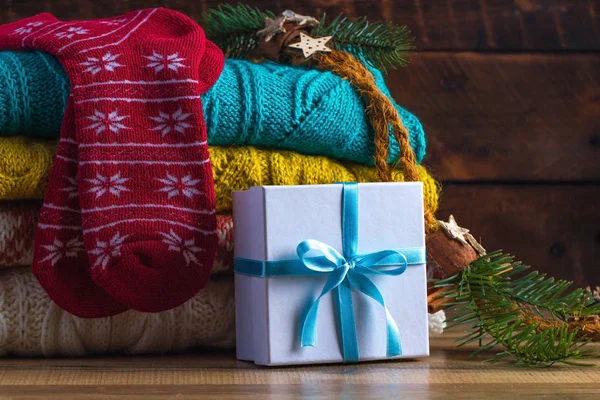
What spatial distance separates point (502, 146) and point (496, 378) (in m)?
0.69

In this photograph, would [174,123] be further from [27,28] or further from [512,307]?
[512,307]

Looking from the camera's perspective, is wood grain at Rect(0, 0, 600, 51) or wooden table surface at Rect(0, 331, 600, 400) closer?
wooden table surface at Rect(0, 331, 600, 400)

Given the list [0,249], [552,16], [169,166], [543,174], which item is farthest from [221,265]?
[552,16]

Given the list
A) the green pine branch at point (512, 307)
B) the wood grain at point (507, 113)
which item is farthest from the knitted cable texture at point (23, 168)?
the wood grain at point (507, 113)

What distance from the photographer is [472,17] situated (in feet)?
4.58

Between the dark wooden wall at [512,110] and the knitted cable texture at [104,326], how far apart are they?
583 millimetres

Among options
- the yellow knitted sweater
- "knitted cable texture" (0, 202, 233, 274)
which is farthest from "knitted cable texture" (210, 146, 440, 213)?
"knitted cable texture" (0, 202, 233, 274)

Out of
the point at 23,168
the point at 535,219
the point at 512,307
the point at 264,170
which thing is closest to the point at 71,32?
the point at 23,168

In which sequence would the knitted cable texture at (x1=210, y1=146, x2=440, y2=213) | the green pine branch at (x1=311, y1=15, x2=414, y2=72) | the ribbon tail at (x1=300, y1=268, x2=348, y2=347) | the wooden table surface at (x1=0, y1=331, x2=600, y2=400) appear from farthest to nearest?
the green pine branch at (x1=311, y1=15, x2=414, y2=72) → the knitted cable texture at (x1=210, y1=146, x2=440, y2=213) → the ribbon tail at (x1=300, y1=268, x2=348, y2=347) → the wooden table surface at (x1=0, y1=331, x2=600, y2=400)

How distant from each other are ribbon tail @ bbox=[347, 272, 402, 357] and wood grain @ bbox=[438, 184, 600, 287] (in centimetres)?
57

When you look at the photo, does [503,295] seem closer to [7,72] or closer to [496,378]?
[496,378]

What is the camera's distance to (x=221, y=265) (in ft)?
3.15

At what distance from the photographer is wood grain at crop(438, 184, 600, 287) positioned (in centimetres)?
142

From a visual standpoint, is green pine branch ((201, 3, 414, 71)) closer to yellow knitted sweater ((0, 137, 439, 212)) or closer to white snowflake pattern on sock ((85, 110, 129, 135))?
yellow knitted sweater ((0, 137, 439, 212))
